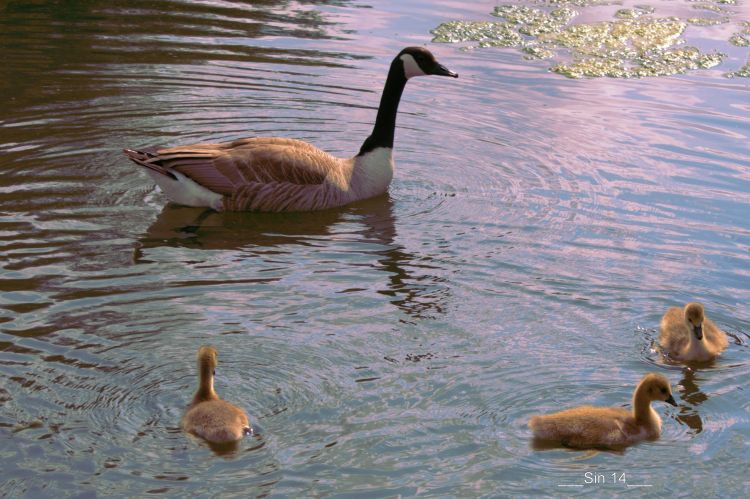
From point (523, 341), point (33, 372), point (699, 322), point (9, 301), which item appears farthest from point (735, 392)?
point (9, 301)

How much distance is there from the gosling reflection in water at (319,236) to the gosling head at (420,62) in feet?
5.05

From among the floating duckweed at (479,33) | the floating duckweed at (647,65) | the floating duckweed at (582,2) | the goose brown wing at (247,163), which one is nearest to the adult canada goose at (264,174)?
the goose brown wing at (247,163)

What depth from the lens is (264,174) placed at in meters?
10.9

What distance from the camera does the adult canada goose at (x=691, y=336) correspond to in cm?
782

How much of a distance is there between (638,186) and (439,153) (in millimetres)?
2309

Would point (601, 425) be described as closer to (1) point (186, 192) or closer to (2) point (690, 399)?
(2) point (690, 399)

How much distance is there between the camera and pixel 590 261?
9625mm

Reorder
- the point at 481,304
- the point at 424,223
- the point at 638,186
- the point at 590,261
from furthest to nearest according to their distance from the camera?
the point at 638,186
the point at 424,223
the point at 590,261
the point at 481,304

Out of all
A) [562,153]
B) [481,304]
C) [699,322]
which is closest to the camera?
[699,322]

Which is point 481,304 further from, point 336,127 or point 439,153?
point 336,127

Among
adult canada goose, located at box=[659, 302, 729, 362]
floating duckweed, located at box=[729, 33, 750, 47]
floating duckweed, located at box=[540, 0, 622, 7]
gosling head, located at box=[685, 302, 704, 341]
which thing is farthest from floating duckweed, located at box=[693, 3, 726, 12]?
gosling head, located at box=[685, 302, 704, 341]

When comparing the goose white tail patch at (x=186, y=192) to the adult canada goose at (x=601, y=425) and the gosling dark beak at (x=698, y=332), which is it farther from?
the adult canada goose at (x=601, y=425)

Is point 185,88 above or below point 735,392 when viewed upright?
above

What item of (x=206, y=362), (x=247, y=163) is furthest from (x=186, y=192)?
(x=206, y=362)
